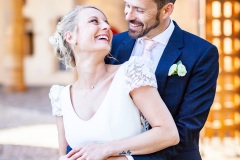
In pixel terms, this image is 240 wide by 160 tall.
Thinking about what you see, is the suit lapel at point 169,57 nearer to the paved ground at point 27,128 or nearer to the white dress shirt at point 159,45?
the white dress shirt at point 159,45

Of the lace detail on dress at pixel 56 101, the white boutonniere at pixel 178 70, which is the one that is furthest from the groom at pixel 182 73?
the lace detail on dress at pixel 56 101

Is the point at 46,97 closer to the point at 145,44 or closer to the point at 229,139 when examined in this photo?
the point at 229,139

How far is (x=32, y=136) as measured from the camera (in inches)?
348

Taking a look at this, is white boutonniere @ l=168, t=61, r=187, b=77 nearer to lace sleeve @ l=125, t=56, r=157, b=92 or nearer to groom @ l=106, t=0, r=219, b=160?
groom @ l=106, t=0, r=219, b=160

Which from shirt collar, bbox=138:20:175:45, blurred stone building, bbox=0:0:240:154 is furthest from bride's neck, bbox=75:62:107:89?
blurred stone building, bbox=0:0:240:154

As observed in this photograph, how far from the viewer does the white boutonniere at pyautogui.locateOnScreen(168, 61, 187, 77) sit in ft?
10.1

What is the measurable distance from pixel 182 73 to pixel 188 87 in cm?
9

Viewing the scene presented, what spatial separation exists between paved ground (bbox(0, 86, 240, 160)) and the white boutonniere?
4015 mm

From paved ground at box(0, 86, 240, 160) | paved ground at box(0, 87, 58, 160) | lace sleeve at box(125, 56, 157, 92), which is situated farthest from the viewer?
paved ground at box(0, 87, 58, 160)

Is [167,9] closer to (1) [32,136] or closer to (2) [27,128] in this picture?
(1) [32,136]

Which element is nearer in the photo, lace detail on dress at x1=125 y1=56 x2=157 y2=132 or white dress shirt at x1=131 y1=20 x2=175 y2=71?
lace detail on dress at x1=125 y1=56 x2=157 y2=132

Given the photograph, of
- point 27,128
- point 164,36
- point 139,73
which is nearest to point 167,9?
point 164,36

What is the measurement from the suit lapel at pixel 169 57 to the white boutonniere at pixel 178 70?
0.08ft

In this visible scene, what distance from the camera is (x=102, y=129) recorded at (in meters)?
2.92
